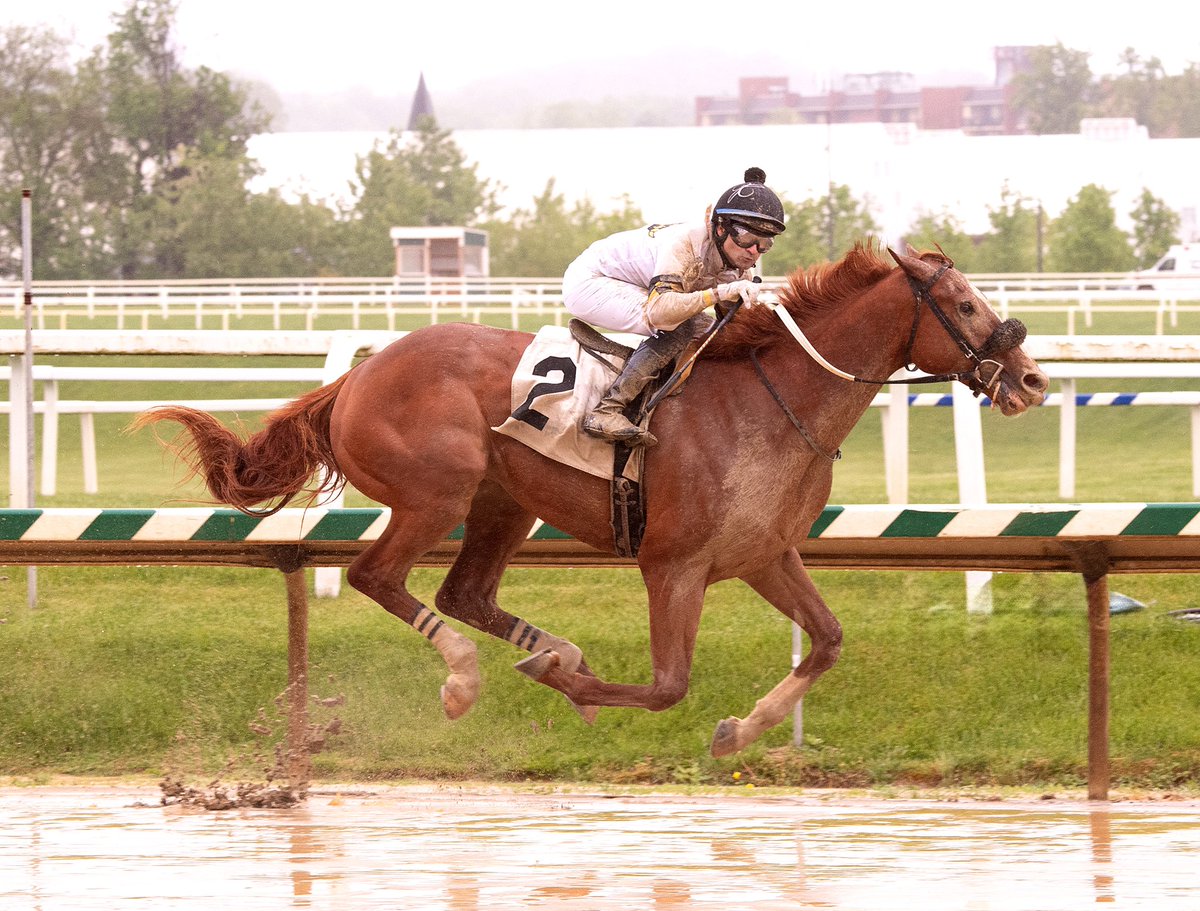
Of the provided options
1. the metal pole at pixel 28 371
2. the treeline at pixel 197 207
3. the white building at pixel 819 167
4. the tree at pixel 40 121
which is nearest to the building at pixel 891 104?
the white building at pixel 819 167

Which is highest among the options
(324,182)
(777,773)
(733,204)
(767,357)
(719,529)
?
(324,182)

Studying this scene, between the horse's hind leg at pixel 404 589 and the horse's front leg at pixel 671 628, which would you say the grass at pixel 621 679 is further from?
the horse's front leg at pixel 671 628

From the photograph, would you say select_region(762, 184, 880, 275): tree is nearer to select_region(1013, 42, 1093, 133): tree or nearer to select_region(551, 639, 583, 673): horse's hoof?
select_region(551, 639, 583, 673): horse's hoof

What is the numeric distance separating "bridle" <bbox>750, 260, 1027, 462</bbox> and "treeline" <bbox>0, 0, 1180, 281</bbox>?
4356 centimetres

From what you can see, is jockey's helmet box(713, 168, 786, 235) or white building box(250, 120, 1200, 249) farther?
white building box(250, 120, 1200, 249)

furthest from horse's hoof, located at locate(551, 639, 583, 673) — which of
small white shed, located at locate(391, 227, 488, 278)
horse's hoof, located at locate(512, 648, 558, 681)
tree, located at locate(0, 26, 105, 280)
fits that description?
tree, located at locate(0, 26, 105, 280)

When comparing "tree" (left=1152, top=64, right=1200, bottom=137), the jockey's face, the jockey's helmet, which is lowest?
the jockey's face

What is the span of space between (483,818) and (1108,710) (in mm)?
2061

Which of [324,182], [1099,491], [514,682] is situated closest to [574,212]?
[324,182]

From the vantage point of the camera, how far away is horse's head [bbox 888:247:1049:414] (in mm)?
5051

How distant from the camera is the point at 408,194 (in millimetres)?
63312

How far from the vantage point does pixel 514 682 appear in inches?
254

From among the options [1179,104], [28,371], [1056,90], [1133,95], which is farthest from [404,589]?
→ [1056,90]

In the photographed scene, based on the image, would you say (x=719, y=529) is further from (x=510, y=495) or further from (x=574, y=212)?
(x=574, y=212)
